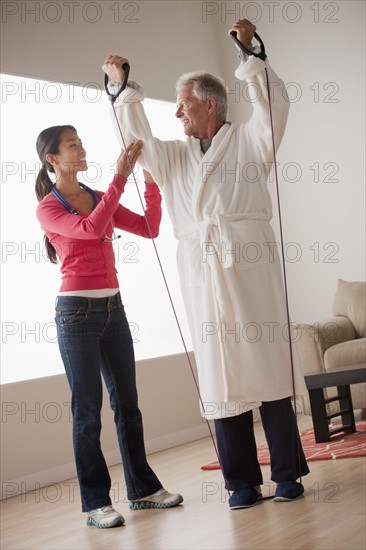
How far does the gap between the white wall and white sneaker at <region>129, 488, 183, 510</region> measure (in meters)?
1.81

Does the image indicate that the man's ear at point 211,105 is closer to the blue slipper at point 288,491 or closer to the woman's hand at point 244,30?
the woman's hand at point 244,30

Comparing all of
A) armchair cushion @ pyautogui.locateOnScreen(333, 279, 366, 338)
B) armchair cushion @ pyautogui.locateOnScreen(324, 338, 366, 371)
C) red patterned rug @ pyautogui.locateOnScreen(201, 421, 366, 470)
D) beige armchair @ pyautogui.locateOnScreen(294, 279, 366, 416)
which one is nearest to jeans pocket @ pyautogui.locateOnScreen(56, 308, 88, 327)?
red patterned rug @ pyautogui.locateOnScreen(201, 421, 366, 470)

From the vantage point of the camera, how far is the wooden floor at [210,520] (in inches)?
91.0

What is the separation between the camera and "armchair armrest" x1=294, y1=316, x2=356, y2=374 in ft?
16.2

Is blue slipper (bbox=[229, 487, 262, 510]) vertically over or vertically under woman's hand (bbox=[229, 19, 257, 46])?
under

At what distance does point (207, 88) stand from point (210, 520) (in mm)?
1464

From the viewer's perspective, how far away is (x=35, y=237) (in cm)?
452

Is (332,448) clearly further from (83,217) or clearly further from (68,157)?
(68,157)

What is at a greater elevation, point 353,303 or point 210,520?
point 353,303

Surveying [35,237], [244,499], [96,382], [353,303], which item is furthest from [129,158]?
[353,303]

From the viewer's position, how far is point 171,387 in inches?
200

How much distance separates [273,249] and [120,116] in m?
0.72

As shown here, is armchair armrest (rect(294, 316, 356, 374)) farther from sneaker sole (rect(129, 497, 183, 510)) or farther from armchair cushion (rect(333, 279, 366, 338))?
sneaker sole (rect(129, 497, 183, 510))

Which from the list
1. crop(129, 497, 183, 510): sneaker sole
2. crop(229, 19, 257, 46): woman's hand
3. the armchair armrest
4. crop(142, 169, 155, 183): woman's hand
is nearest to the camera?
crop(229, 19, 257, 46): woman's hand
